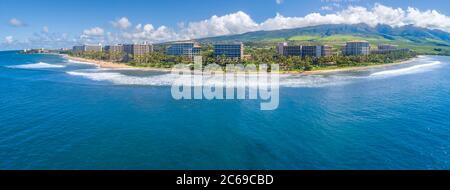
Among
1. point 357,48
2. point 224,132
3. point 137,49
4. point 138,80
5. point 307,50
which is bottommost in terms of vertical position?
point 224,132

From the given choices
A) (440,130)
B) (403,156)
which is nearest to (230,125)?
(403,156)

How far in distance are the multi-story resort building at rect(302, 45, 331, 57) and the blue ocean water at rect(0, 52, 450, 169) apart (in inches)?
2051

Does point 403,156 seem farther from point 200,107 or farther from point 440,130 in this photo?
point 200,107

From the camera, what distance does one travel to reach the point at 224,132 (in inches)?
758

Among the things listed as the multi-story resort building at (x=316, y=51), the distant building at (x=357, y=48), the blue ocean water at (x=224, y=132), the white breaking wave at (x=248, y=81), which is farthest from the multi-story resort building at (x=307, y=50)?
the blue ocean water at (x=224, y=132)

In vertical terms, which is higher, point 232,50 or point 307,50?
point 307,50

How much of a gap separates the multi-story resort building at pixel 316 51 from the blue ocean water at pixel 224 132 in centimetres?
5209

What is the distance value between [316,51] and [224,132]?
68.9 meters

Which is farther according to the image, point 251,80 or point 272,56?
point 272,56

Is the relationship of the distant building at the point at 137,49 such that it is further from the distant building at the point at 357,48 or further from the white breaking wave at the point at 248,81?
the white breaking wave at the point at 248,81

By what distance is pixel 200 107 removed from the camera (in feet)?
87.4

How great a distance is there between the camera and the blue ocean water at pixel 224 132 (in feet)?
47.8
